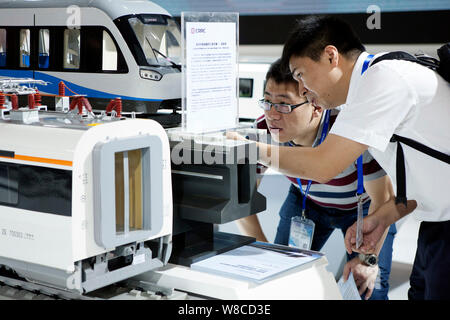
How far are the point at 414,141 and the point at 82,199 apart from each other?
87cm

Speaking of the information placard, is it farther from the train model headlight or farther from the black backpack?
the train model headlight

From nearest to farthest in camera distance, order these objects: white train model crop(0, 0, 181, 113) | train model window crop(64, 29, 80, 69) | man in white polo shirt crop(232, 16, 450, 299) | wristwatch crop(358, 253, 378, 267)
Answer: man in white polo shirt crop(232, 16, 450, 299) < wristwatch crop(358, 253, 378, 267) < white train model crop(0, 0, 181, 113) < train model window crop(64, 29, 80, 69)

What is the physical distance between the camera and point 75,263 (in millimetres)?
1346

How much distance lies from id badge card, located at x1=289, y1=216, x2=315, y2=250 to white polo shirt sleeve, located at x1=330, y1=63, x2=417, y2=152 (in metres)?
0.80

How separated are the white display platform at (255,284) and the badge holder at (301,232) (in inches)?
26.1

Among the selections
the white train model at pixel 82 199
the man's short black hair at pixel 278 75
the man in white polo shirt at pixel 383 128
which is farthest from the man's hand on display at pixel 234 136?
the man's short black hair at pixel 278 75

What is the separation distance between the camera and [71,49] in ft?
10.1

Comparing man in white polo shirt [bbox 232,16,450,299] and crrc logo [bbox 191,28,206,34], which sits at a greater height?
crrc logo [bbox 191,28,206,34]

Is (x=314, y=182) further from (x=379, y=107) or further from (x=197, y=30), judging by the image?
(x=197, y=30)

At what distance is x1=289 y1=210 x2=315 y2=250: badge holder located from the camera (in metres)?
2.32

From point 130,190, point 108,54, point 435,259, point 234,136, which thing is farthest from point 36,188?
point 108,54

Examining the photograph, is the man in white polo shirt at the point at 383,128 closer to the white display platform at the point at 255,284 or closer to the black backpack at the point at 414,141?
the black backpack at the point at 414,141

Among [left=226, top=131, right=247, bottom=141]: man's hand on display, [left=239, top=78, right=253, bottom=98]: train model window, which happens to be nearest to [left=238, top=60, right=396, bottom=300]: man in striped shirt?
[left=226, top=131, right=247, bottom=141]: man's hand on display

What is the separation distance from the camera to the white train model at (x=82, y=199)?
1334 mm
